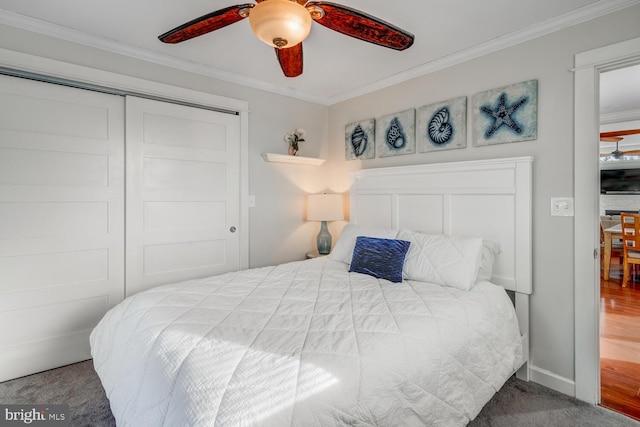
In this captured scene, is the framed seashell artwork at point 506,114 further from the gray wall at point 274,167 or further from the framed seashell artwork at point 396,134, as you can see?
the gray wall at point 274,167

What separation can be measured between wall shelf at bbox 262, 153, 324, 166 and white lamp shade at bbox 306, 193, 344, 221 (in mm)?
390

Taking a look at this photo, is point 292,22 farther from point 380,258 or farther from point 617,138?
point 617,138

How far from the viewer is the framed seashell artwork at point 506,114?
2229 mm

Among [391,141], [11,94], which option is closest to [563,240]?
[391,141]

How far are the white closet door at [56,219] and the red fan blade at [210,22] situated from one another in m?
1.13

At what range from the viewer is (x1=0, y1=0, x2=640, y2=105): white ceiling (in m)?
1.98

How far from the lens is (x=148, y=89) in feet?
8.63

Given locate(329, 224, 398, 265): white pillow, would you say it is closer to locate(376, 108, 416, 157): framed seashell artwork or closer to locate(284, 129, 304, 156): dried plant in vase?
locate(376, 108, 416, 157): framed seashell artwork

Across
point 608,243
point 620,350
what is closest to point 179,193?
point 620,350

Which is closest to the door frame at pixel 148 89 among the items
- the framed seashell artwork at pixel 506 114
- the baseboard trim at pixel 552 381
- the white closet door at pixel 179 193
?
the white closet door at pixel 179 193

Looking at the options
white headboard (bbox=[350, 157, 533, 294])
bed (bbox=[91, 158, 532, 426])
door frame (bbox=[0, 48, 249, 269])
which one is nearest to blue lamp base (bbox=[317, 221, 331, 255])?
white headboard (bbox=[350, 157, 533, 294])

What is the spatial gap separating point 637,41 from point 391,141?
1.72 meters

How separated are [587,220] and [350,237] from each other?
1.62m

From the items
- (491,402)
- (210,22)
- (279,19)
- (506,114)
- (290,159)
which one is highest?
(210,22)
